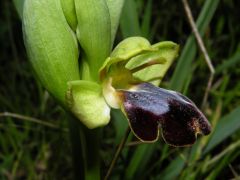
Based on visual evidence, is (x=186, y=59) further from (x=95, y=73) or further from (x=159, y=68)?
(x=95, y=73)

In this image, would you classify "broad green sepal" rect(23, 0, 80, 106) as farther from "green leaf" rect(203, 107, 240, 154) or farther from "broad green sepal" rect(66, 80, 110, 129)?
"green leaf" rect(203, 107, 240, 154)

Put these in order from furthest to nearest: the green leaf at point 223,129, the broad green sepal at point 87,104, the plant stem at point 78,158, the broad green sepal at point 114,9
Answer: the green leaf at point 223,129 < the plant stem at point 78,158 < the broad green sepal at point 114,9 < the broad green sepal at point 87,104

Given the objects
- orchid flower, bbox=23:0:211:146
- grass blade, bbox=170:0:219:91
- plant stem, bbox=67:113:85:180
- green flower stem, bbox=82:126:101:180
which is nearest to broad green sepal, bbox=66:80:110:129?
orchid flower, bbox=23:0:211:146

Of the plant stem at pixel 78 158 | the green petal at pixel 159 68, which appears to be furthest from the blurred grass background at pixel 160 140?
the green petal at pixel 159 68

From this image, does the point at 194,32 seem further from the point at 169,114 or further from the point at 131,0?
the point at 169,114

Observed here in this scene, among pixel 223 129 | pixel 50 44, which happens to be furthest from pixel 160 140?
pixel 50 44

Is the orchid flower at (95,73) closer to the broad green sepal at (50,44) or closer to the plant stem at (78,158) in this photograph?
the broad green sepal at (50,44)

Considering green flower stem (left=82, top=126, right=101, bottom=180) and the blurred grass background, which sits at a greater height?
green flower stem (left=82, top=126, right=101, bottom=180)
